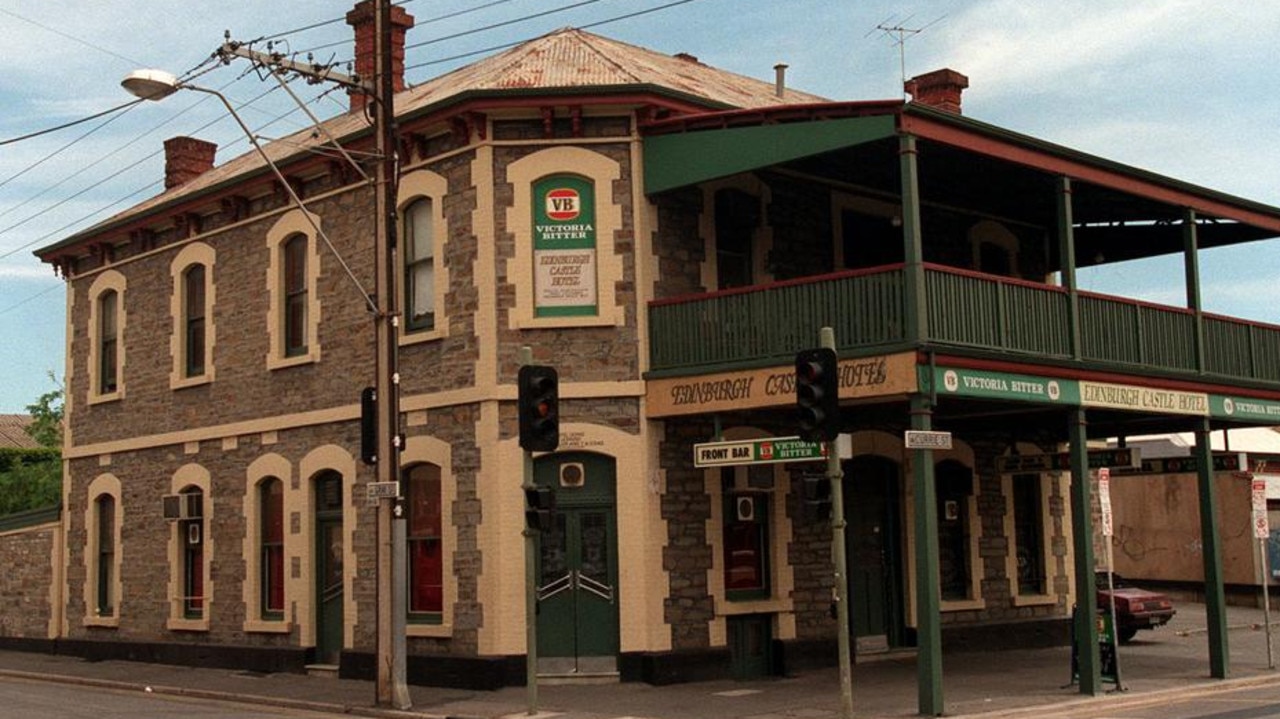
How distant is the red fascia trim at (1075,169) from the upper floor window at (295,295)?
34.0 ft

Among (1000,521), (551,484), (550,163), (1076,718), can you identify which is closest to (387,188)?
(550,163)

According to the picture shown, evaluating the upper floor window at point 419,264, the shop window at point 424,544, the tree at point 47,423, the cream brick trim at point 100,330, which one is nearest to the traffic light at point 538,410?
the shop window at point 424,544

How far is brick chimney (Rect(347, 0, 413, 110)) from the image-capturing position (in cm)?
2586

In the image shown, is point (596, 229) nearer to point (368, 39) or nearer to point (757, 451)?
point (757, 451)

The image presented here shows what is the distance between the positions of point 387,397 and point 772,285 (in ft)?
15.9

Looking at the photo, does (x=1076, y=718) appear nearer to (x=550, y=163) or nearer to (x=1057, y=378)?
(x=1057, y=378)

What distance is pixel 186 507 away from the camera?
25.1m

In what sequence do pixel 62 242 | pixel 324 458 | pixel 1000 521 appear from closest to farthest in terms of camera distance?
pixel 324 458, pixel 1000 521, pixel 62 242

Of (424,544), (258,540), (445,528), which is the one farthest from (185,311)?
(445,528)

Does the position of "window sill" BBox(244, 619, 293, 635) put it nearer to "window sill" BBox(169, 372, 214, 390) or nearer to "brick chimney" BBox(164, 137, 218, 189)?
"window sill" BBox(169, 372, 214, 390)

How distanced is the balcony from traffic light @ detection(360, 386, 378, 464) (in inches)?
146

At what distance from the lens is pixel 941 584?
2356 cm

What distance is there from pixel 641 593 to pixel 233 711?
5179mm

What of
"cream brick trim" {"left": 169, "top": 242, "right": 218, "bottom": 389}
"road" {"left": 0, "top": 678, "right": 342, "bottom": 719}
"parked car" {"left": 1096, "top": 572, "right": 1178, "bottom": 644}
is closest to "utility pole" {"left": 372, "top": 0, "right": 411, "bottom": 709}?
"road" {"left": 0, "top": 678, "right": 342, "bottom": 719}
